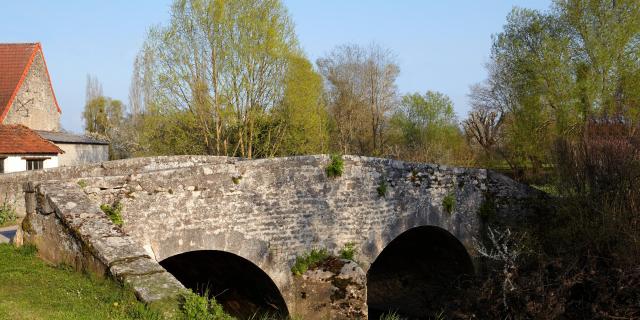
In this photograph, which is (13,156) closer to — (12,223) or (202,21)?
(12,223)

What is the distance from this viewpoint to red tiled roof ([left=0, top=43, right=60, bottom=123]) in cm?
2111


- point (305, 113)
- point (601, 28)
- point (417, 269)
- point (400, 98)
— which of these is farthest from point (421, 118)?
point (417, 269)

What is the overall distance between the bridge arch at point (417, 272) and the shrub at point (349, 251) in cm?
240

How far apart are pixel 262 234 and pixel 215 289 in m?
2.68

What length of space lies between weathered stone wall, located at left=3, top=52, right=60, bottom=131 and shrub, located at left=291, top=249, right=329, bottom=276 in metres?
16.3

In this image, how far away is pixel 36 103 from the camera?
23250mm

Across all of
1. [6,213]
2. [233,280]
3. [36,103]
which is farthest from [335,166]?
[36,103]

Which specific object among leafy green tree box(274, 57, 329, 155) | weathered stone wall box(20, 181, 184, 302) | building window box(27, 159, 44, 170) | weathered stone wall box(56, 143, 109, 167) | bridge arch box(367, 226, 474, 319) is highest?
leafy green tree box(274, 57, 329, 155)

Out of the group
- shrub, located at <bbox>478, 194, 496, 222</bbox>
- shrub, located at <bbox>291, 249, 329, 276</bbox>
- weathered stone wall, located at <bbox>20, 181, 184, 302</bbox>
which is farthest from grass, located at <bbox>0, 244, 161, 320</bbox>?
shrub, located at <bbox>478, 194, 496, 222</bbox>

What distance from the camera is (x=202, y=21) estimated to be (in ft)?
66.9

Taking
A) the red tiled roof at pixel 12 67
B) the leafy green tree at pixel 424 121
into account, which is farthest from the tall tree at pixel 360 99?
the red tiled roof at pixel 12 67

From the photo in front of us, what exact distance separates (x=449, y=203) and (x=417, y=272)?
292cm

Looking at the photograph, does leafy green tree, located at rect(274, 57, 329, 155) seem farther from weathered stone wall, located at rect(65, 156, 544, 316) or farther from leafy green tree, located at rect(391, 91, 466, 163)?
leafy green tree, located at rect(391, 91, 466, 163)

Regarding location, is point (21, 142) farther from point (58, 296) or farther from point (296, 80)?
point (58, 296)
